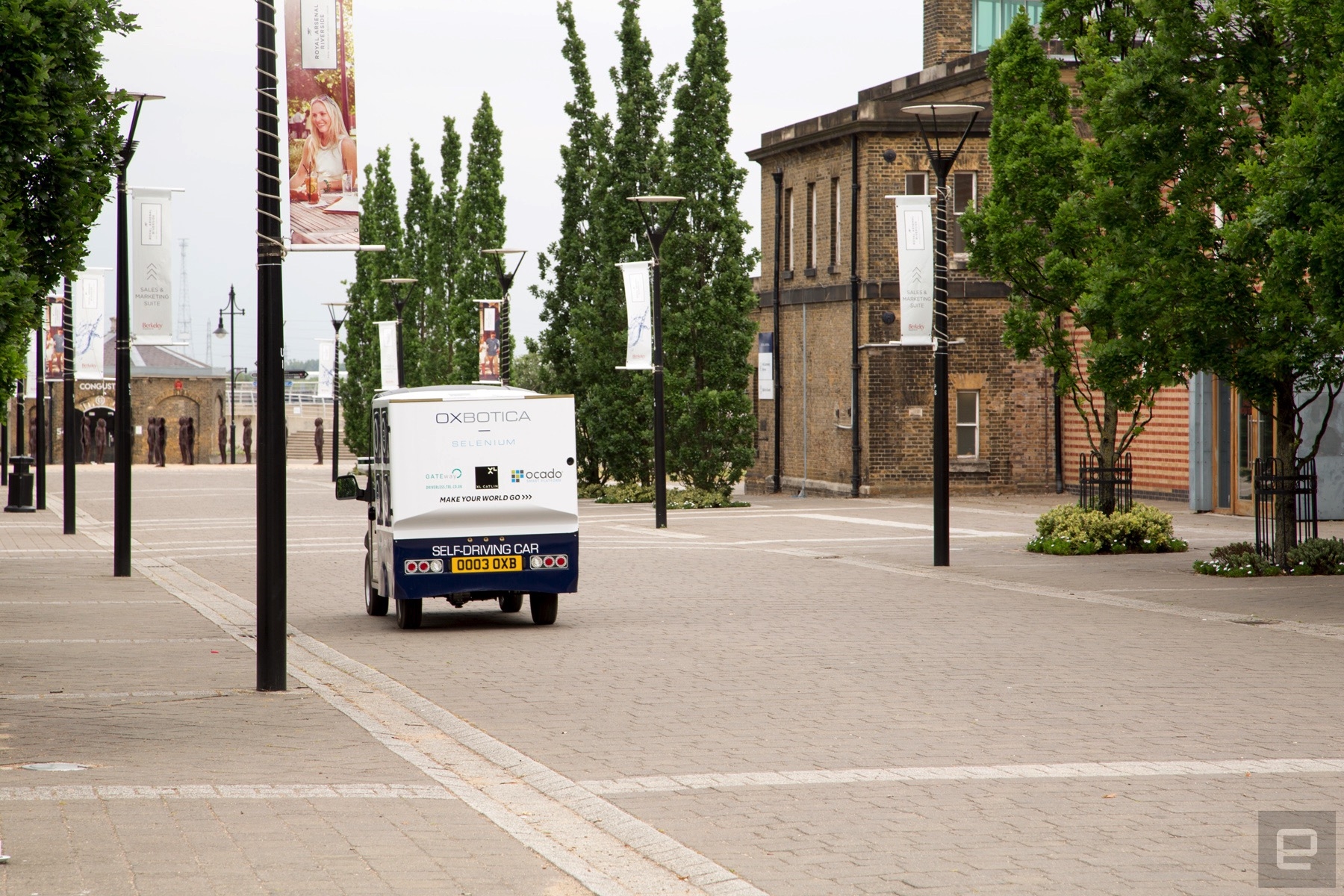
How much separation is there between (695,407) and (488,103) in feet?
64.5

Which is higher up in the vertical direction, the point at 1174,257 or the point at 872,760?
the point at 1174,257

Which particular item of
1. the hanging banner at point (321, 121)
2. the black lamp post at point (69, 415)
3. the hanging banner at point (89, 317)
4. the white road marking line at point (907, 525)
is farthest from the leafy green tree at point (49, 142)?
the hanging banner at point (89, 317)

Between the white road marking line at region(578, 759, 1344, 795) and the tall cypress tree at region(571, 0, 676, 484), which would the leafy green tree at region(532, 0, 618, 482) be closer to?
the tall cypress tree at region(571, 0, 676, 484)

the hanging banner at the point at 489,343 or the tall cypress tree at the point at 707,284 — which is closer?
the tall cypress tree at the point at 707,284

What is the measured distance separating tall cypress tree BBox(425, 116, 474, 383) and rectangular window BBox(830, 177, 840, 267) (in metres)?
17.8

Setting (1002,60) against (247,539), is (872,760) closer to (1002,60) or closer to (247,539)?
(1002,60)

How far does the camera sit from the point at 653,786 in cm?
822

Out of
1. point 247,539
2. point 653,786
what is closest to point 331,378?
point 247,539

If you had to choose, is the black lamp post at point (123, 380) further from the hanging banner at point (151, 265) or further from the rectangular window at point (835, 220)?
the rectangular window at point (835, 220)

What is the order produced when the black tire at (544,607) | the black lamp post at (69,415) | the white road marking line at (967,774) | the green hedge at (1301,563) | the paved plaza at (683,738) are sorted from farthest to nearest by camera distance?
1. the black lamp post at (69,415)
2. the green hedge at (1301,563)
3. the black tire at (544,607)
4. the white road marking line at (967,774)
5. the paved plaza at (683,738)

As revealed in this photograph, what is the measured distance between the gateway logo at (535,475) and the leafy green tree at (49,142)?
16.5 ft

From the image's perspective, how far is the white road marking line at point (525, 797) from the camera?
21.3 ft

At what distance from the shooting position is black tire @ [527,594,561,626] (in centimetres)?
1593

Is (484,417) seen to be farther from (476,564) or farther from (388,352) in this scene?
(388,352)
